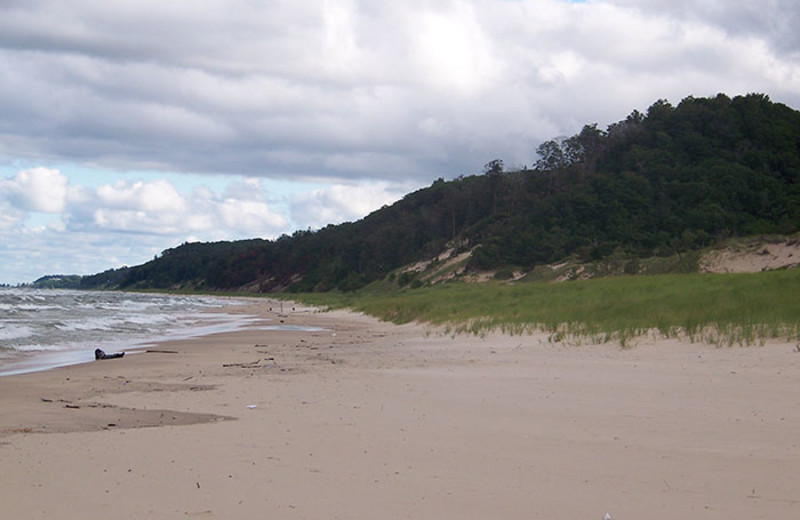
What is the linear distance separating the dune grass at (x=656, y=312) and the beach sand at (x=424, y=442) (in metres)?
1.33

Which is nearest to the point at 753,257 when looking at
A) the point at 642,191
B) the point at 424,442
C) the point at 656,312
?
the point at 642,191

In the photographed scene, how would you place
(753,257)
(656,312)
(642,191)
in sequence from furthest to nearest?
(642,191), (753,257), (656,312)

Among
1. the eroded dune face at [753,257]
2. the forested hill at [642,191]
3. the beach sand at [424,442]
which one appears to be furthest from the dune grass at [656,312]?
the forested hill at [642,191]

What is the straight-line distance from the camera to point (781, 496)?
5.42 m

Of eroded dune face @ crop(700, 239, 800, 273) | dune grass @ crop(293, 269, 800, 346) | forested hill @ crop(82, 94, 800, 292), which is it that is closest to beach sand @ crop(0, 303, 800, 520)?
dune grass @ crop(293, 269, 800, 346)

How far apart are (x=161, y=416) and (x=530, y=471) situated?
4.78 metres

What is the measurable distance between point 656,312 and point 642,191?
54.2 metres

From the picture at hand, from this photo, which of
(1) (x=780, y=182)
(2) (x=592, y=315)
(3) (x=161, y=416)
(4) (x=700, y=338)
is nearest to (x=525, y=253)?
(1) (x=780, y=182)

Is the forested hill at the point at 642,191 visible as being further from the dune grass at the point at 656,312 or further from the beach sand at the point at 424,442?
the beach sand at the point at 424,442

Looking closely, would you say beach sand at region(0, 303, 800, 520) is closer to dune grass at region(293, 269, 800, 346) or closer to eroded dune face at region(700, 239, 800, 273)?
dune grass at region(293, 269, 800, 346)

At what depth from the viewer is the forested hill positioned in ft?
197

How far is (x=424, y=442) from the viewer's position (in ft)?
24.3

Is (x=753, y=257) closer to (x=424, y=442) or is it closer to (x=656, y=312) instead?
(x=656, y=312)

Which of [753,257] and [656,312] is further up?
[753,257]
